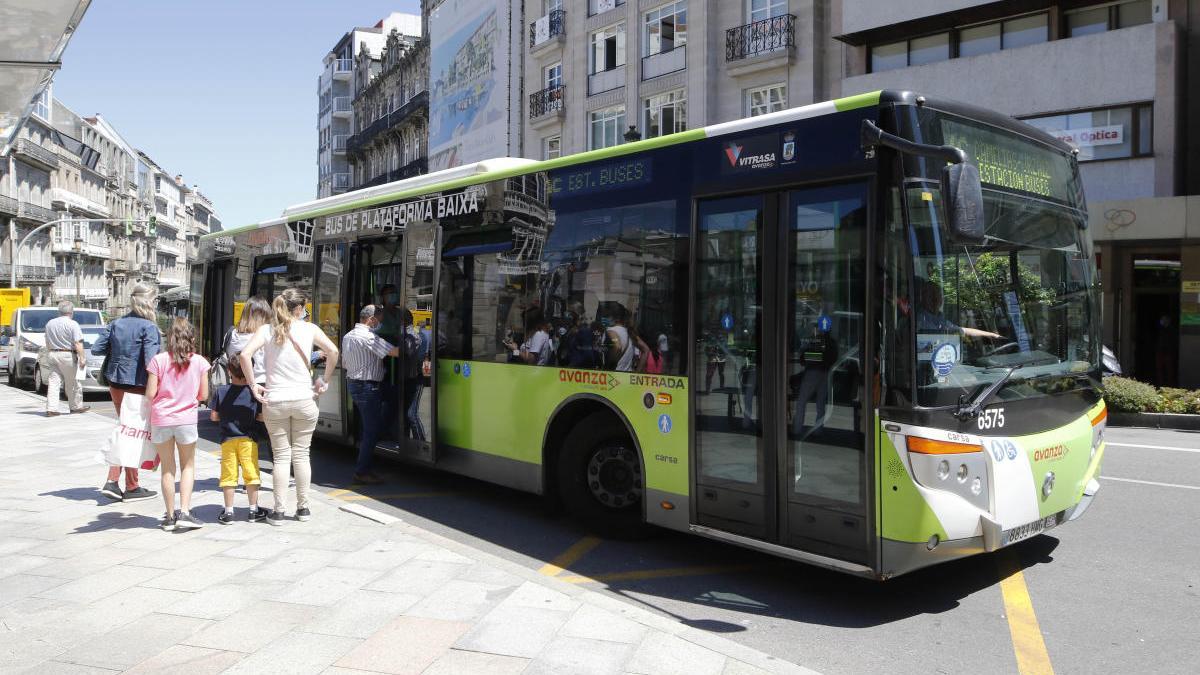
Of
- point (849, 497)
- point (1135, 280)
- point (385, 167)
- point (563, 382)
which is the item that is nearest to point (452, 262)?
point (563, 382)

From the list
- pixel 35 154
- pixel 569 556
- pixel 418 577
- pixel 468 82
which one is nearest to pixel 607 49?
pixel 468 82

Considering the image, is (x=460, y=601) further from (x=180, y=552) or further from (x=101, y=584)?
(x=180, y=552)

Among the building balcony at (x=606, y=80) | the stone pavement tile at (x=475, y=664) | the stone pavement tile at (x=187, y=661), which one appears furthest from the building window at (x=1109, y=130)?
the stone pavement tile at (x=187, y=661)

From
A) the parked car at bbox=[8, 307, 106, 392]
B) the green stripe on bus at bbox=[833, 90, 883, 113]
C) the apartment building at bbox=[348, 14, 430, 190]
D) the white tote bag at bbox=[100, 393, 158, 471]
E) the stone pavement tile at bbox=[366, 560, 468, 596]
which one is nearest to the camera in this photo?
the green stripe on bus at bbox=[833, 90, 883, 113]

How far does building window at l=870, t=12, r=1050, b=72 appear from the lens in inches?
838

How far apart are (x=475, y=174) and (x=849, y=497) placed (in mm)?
4740

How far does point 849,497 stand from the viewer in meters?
5.05

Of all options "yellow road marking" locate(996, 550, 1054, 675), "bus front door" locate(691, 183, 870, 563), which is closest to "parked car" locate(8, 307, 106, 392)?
"bus front door" locate(691, 183, 870, 563)

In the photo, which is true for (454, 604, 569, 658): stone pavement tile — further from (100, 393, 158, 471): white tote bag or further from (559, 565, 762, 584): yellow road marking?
(100, 393, 158, 471): white tote bag

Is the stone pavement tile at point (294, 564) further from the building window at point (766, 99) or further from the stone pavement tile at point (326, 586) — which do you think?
the building window at point (766, 99)

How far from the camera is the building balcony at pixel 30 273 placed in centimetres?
6844

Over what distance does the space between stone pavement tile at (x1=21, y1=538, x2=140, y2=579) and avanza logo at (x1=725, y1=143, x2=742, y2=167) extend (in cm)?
470

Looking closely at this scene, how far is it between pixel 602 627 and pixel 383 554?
2.05 meters

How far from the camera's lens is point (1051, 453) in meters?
5.39
